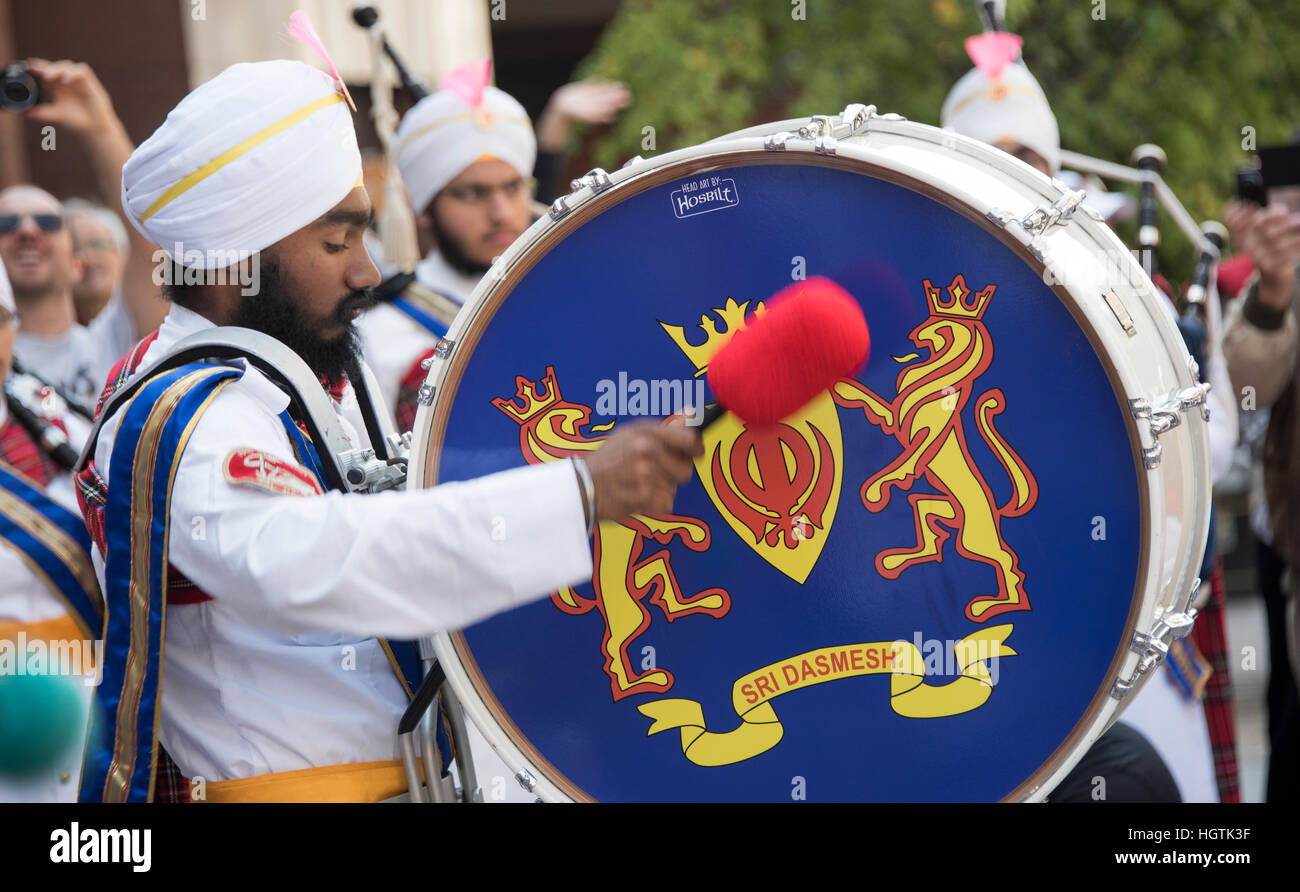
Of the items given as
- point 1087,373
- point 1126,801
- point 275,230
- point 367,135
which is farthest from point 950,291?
point 367,135

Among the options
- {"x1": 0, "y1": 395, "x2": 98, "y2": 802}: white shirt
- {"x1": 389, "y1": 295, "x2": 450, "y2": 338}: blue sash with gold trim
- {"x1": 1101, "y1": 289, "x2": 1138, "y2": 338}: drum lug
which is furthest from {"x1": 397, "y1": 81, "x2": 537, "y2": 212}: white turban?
{"x1": 1101, "y1": 289, "x2": 1138, "y2": 338}: drum lug

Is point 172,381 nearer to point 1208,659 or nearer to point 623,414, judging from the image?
point 623,414

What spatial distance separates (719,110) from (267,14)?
2.82 meters

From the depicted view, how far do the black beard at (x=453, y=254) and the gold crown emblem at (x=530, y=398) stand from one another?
1962 mm

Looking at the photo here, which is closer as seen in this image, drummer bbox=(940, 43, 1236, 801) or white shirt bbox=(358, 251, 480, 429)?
drummer bbox=(940, 43, 1236, 801)

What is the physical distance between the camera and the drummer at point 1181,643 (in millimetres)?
3338

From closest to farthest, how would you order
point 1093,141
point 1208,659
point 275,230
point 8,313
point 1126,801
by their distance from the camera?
point 275,230, point 1126,801, point 8,313, point 1208,659, point 1093,141

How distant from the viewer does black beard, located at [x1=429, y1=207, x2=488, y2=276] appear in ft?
13.7

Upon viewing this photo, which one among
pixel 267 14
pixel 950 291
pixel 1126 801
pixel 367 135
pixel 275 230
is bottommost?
pixel 1126 801

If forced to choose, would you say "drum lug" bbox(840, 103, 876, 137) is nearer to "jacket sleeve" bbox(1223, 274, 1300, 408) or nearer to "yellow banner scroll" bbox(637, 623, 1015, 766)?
"yellow banner scroll" bbox(637, 623, 1015, 766)

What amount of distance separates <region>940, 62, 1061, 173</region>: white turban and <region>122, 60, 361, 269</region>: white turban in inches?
81.3

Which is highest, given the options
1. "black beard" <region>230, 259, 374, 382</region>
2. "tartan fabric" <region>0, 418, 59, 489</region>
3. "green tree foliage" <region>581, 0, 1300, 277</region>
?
"green tree foliage" <region>581, 0, 1300, 277</region>

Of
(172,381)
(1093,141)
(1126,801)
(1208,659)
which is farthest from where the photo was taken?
(1093,141)

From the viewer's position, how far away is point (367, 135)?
7422 mm
